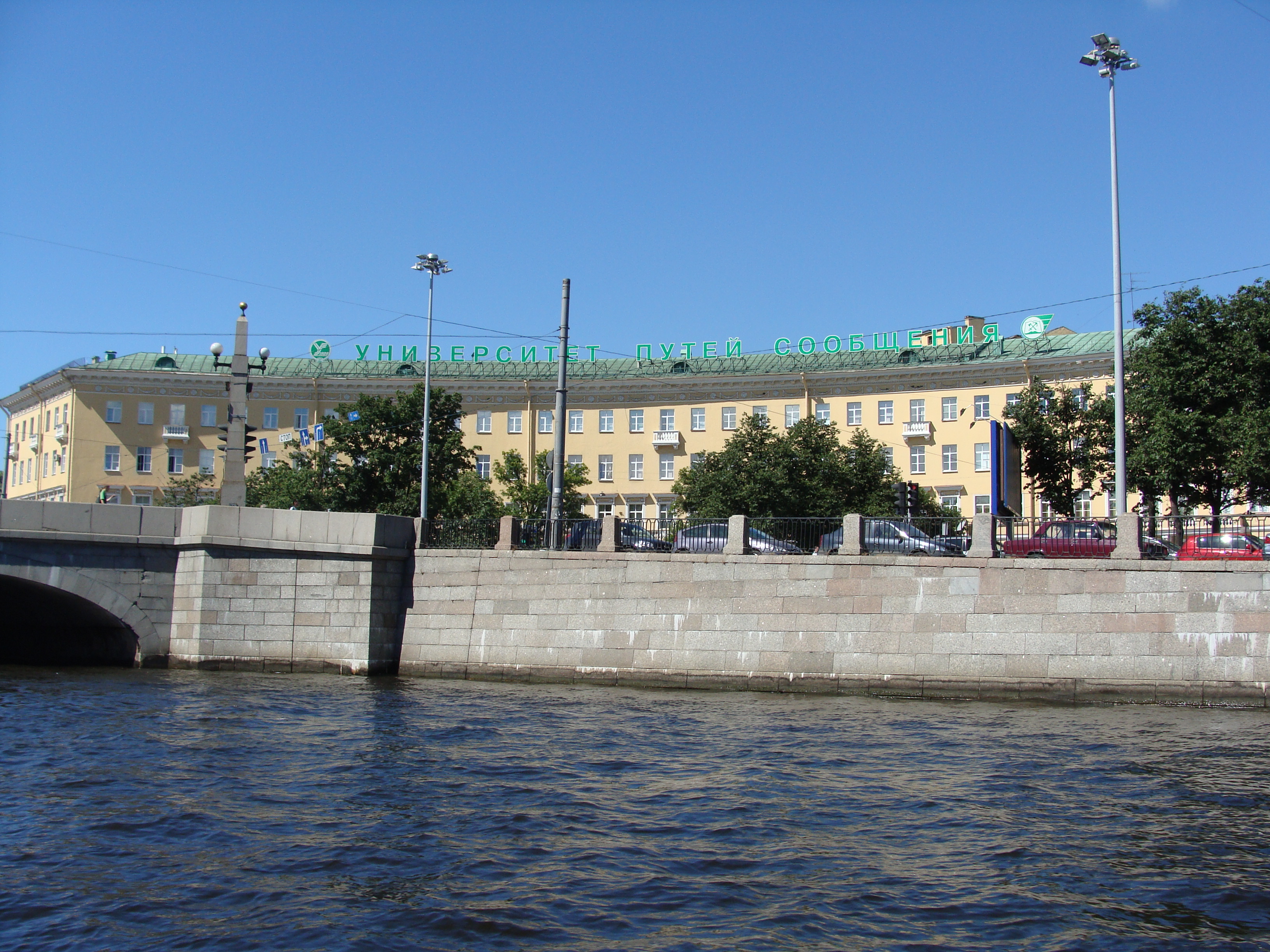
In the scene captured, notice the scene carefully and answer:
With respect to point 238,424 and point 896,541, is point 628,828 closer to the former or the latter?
point 896,541

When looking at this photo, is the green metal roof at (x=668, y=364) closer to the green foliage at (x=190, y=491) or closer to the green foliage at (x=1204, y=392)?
the green foliage at (x=190, y=491)

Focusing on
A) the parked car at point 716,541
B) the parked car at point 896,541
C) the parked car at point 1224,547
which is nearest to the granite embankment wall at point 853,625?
the parked car at point 896,541

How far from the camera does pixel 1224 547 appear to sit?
21625 millimetres

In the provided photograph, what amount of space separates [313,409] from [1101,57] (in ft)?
157

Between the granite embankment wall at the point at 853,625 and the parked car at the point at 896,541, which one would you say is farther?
the parked car at the point at 896,541

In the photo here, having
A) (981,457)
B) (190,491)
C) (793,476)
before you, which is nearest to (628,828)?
(793,476)

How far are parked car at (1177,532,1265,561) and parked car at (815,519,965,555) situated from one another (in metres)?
4.09

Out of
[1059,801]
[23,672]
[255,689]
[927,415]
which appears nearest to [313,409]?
[927,415]

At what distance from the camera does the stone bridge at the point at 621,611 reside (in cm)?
2095

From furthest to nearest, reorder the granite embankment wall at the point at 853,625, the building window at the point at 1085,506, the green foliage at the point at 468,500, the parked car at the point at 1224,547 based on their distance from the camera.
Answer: the building window at the point at 1085,506 < the green foliage at the point at 468,500 < the parked car at the point at 1224,547 < the granite embankment wall at the point at 853,625

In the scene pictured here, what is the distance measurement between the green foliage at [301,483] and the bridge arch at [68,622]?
31.3 ft

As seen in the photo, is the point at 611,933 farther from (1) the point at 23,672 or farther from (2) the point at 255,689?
(1) the point at 23,672

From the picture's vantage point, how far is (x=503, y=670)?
81.8 ft

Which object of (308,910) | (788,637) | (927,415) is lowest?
(308,910)
